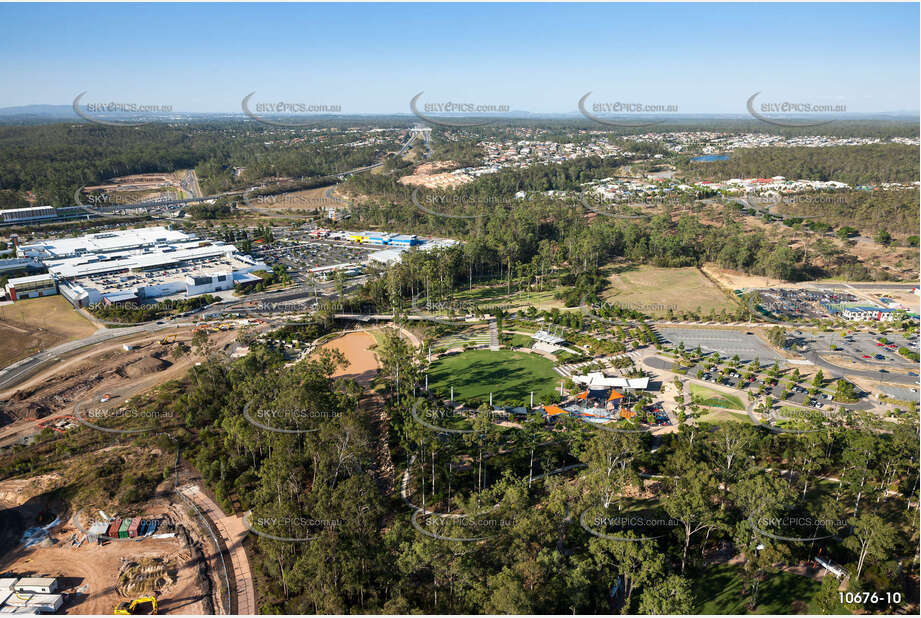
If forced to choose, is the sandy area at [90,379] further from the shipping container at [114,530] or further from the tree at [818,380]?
the tree at [818,380]

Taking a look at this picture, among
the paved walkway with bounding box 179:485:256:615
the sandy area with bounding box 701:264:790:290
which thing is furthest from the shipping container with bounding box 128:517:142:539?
the sandy area with bounding box 701:264:790:290

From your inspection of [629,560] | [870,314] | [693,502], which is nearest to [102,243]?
[629,560]

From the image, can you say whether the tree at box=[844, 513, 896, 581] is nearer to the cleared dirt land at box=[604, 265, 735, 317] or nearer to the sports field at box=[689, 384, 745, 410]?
the sports field at box=[689, 384, 745, 410]

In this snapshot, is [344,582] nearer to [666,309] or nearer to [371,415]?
[371,415]

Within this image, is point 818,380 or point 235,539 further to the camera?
point 818,380

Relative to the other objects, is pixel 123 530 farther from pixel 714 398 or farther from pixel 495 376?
pixel 714 398

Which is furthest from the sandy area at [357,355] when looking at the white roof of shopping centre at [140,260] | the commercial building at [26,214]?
the commercial building at [26,214]
